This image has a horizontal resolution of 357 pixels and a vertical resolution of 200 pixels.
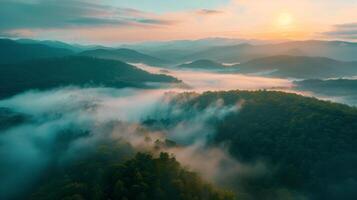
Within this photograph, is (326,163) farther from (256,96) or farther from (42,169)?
(42,169)

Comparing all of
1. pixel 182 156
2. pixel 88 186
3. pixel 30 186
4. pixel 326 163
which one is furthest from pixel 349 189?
pixel 30 186

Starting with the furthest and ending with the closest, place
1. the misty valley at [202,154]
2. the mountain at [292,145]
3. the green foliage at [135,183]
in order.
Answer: the mountain at [292,145] → the misty valley at [202,154] → the green foliage at [135,183]

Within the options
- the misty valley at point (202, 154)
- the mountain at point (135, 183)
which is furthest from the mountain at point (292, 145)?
the mountain at point (135, 183)

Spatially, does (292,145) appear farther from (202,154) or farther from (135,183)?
(135,183)

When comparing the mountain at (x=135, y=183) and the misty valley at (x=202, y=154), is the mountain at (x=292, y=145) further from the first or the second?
the mountain at (x=135, y=183)

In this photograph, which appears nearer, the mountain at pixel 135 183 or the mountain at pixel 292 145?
the mountain at pixel 135 183

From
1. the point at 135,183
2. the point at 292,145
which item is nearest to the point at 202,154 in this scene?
the point at 292,145

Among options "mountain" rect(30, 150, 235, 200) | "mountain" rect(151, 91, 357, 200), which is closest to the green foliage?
→ "mountain" rect(30, 150, 235, 200)

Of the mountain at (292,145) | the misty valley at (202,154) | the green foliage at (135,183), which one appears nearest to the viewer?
the green foliage at (135,183)
